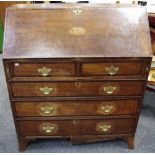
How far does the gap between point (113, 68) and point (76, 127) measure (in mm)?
539

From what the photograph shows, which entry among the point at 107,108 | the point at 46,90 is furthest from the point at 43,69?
the point at 107,108

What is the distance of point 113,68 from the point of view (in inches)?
54.0

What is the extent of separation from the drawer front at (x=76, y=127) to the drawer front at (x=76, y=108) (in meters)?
0.08

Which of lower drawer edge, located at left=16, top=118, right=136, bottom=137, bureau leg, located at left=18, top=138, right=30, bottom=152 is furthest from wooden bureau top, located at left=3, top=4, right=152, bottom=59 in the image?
bureau leg, located at left=18, top=138, right=30, bottom=152

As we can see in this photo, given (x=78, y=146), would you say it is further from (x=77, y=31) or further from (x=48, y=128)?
(x=77, y=31)

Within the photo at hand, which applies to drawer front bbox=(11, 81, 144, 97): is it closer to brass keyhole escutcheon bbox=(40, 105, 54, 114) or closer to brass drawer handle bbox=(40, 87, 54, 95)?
brass drawer handle bbox=(40, 87, 54, 95)

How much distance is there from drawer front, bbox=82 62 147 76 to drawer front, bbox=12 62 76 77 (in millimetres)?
84

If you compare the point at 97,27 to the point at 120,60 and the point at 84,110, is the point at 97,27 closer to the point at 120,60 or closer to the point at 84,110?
the point at 120,60

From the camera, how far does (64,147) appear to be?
185 centimetres

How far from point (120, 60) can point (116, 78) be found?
0.12 meters

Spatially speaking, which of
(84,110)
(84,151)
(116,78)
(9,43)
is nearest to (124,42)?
(116,78)

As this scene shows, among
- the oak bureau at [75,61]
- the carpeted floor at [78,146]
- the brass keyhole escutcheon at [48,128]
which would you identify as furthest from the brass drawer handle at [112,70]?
the carpeted floor at [78,146]

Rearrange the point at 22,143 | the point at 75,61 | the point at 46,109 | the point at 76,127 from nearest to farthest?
the point at 75,61 → the point at 46,109 → the point at 76,127 → the point at 22,143

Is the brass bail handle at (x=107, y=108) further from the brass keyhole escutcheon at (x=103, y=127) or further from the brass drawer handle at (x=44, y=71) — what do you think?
the brass drawer handle at (x=44, y=71)
